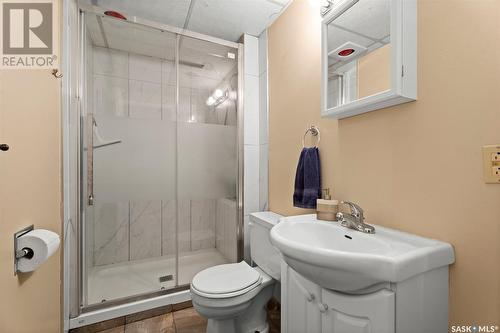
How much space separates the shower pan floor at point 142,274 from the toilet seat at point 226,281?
619 mm

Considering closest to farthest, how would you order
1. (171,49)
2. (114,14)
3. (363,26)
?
(363,26), (114,14), (171,49)

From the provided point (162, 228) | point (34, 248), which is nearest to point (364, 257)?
point (34, 248)

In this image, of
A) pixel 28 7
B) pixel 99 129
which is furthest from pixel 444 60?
pixel 99 129

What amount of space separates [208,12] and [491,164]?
6.16 ft

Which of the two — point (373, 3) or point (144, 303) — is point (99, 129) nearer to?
point (144, 303)

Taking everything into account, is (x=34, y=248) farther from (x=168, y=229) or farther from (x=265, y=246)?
(x=168, y=229)

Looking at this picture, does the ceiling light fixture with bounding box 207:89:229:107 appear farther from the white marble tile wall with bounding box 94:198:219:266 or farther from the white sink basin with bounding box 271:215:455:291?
the white sink basin with bounding box 271:215:455:291

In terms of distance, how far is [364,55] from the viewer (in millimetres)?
1120

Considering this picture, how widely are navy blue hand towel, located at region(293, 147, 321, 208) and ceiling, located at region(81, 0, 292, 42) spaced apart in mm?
1135

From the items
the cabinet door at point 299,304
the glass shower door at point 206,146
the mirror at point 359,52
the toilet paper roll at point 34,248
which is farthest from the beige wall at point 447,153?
the toilet paper roll at point 34,248

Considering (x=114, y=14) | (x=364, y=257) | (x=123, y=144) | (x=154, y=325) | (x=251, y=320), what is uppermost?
(x=114, y=14)

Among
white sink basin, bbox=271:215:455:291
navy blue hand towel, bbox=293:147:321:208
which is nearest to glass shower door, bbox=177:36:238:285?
navy blue hand towel, bbox=293:147:321:208

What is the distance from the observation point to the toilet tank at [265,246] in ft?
4.80

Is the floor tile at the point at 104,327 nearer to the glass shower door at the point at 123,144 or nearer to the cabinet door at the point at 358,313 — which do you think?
the glass shower door at the point at 123,144
